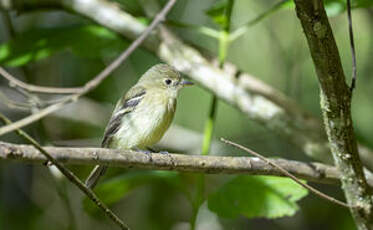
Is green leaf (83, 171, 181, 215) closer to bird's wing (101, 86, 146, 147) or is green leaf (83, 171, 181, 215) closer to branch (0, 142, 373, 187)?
bird's wing (101, 86, 146, 147)


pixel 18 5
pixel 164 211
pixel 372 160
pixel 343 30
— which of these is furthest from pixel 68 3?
pixel 343 30

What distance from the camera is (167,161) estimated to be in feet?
9.25

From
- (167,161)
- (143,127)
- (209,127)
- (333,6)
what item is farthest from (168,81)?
(167,161)

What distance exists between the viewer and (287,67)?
6543 mm

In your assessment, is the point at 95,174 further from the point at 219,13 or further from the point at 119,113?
the point at 219,13

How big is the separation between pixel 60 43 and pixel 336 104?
253 cm

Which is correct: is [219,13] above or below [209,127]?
above

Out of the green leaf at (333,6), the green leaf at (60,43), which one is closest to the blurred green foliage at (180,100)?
the green leaf at (60,43)

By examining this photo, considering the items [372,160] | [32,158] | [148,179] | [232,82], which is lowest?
[148,179]

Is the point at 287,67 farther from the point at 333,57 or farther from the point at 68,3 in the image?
the point at 333,57

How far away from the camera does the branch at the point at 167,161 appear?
2.20 metres

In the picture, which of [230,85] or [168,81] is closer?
[230,85]

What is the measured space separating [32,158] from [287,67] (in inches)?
188

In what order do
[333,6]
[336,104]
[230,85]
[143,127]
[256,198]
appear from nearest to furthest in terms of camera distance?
[336,104]
[256,198]
[333,6]
[230,85]
[143,127]
